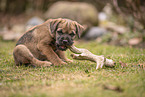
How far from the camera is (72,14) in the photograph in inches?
520

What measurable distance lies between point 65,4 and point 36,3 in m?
4.14

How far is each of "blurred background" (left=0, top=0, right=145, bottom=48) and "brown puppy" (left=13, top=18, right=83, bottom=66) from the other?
16.8 feet

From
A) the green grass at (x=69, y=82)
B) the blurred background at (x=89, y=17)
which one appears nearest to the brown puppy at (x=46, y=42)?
the green grass at (x=69, y=82)

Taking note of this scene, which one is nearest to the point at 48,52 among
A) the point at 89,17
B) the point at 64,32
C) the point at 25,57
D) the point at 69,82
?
the point at 25,57

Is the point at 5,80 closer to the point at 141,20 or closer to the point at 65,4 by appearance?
the point at 141,20

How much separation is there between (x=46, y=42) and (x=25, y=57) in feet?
2.35

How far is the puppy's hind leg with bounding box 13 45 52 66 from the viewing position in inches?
192

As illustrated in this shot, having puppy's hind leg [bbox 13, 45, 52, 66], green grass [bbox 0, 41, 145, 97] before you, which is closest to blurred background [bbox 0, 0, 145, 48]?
green grass [bbox 0, 41, 145, 97]

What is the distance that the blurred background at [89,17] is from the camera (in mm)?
9482

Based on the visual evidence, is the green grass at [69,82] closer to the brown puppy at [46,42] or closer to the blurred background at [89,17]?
the brown puppy at [46,42]

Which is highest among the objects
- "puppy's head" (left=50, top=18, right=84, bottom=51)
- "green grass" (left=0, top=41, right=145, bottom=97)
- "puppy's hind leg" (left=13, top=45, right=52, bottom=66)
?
"puppy's head" (left=50, top=18, right=84, bottom=51)

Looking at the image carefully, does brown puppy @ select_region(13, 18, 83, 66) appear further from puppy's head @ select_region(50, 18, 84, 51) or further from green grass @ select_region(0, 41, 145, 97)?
green grass @ select_region(0, 41, 145, 97)

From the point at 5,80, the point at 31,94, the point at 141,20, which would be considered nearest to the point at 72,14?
the point at 141,20

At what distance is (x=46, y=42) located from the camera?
4969 mm
